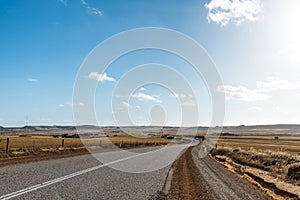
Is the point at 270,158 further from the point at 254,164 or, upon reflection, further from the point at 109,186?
the point at 109,186

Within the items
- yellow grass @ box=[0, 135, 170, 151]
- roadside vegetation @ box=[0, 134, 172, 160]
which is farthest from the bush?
yellow grass @ box=[0, 135, 170, 151]

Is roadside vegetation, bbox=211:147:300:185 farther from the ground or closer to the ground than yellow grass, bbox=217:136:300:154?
closer to the ground

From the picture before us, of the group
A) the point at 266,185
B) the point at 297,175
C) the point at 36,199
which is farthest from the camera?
the point at 297,175

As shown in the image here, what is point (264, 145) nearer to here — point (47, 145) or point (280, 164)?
point (47, 145)

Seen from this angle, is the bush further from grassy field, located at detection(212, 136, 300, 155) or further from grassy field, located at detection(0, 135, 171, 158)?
grassy field, located at detection(212, 136, 300, 155)

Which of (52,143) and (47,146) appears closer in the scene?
(47,146)

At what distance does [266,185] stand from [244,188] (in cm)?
297

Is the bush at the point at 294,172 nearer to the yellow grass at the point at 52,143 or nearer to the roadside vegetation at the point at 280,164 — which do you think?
the roadside vegetation at the point at 280,164

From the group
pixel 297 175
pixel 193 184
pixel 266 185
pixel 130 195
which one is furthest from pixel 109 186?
pixel 297 175

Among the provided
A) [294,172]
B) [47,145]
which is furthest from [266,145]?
[294,172]

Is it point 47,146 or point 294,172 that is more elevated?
point 47,146

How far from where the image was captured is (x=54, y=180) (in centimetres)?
1240

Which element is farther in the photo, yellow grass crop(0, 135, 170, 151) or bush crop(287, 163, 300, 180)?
yellow grass crop(0, 135, 170, 151)

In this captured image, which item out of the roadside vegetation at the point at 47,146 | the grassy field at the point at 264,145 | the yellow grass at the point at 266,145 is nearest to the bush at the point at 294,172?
the roadside vegetation at the point at 47,146
